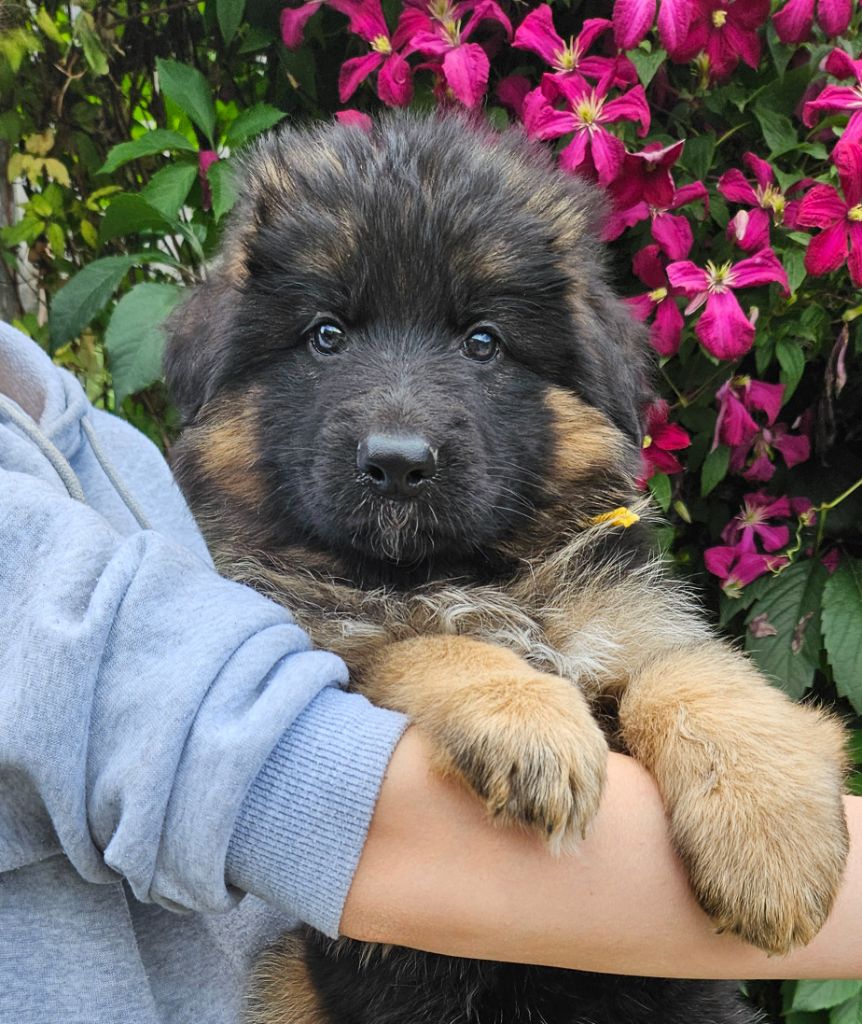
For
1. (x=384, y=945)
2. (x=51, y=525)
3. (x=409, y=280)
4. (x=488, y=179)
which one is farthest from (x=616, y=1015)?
(x=488, y=179)

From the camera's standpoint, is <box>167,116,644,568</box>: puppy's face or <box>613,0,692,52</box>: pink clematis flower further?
<box>613,0,692,52</box>: pink clematis flower

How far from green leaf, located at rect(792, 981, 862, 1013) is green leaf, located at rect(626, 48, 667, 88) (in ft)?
6.86

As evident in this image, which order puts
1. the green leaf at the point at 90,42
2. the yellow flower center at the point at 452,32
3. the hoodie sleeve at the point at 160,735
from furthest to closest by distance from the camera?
the green leaf at the point at 90,42 → the yellow flower center at the point at 452,32 → the hoodie sleeve at the point at 160,735

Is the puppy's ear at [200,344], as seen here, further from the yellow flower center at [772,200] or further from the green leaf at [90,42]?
the yellow flower center at [772,200]

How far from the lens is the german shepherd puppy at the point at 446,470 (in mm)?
1587

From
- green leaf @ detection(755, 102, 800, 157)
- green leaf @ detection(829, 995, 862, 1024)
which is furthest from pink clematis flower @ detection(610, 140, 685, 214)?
green leaf @ detection(829, 995, 862, 1024)

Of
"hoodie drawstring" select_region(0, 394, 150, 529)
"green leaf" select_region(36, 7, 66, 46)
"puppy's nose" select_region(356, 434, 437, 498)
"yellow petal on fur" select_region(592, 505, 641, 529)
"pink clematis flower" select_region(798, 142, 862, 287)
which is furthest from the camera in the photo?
"green leaf" select_region(36, 7, 66, 46)

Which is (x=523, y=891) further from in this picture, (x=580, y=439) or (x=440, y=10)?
(x=440, y=10)

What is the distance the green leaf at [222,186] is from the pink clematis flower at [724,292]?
3.34ft

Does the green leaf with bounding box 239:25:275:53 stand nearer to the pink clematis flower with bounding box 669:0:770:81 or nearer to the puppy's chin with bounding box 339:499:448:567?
the pink clematis flower with bounding box 669:0:770:81

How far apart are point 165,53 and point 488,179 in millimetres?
1567

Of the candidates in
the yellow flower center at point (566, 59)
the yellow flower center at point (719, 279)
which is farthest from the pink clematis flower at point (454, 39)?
the yellow flower center at point (719, 279)

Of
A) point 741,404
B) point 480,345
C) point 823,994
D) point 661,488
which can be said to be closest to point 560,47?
point 480,345

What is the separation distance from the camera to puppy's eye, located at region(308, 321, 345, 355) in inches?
74.5
